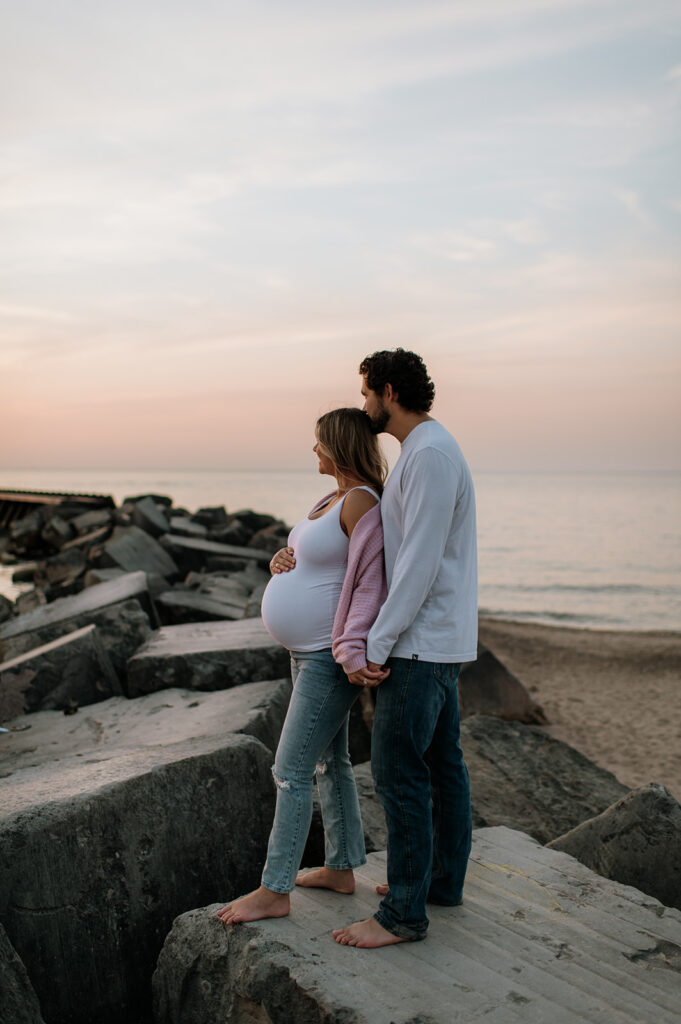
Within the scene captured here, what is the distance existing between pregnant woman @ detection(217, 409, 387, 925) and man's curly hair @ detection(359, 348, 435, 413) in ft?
0.47


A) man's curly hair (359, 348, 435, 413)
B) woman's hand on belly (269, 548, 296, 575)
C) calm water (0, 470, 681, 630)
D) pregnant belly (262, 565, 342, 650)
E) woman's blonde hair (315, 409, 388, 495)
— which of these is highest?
man's curly hair (359, 348, 435, 413)

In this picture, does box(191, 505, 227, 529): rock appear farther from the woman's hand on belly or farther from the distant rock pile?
the woman's hand on belly

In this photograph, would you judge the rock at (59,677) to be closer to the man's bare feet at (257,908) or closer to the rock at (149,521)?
the man's bare feet at (257,908)

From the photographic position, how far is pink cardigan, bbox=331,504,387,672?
240 cm

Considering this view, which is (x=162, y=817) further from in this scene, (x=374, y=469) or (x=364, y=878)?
(x=374, y=469)

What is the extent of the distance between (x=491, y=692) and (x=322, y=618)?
5.33 metres

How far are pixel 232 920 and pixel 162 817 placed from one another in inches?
20.4

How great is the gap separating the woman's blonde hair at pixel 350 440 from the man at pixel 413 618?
6 centimetres

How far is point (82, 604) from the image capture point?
6.98 m

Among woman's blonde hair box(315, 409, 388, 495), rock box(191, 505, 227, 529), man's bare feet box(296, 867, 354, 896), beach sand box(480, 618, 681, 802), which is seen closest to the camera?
woman's blonde hair box(315, 409, 388, 495)

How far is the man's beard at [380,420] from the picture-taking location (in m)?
2.54

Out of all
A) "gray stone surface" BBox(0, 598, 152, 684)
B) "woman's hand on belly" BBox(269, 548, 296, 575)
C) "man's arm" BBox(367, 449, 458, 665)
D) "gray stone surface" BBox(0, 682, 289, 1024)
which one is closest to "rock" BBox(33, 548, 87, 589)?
"gray stone surface" BBox(0, 598, 152, 684)

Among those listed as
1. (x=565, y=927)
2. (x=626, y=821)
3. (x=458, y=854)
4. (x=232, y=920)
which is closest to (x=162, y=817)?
(x=232, y=920)

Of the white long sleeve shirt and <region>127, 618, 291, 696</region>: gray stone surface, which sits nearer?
the white long sleeve shirt
